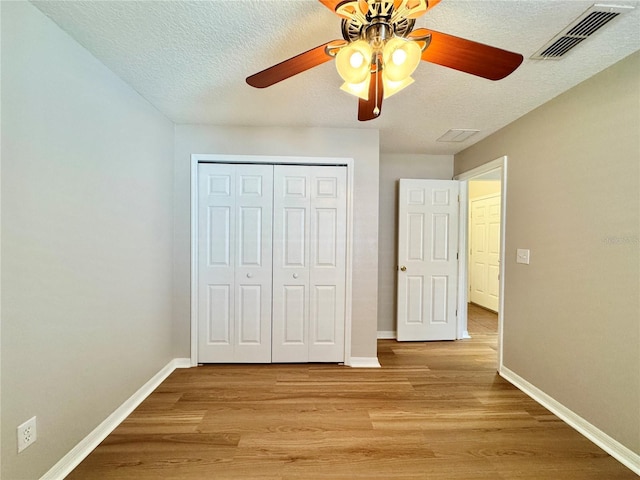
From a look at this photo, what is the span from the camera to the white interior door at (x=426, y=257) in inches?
126

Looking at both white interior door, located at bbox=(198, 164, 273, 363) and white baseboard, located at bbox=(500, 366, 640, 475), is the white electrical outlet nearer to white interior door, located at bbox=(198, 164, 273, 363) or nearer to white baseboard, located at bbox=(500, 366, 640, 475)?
white interior door, located at bbox=(198, 164, 273, 363)

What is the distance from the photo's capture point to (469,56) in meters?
1.02

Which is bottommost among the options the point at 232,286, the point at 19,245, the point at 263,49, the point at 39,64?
the point at 232,286

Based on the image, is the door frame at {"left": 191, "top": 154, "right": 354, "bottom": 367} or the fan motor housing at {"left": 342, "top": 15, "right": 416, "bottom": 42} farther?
the door frame at {"left": 191, "top": 154, "right": 354, "bottom": 367}

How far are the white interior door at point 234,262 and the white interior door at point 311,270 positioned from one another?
136 mm

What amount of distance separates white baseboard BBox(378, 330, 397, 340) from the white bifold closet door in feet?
3.03

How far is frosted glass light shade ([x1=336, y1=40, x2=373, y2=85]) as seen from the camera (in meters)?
1.00

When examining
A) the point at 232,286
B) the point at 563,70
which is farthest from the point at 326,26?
the point at 232,286

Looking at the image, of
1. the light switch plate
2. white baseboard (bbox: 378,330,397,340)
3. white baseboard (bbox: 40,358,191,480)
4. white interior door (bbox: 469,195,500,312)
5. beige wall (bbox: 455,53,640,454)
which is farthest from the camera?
white interior door (bbox: 469,195,500,312)

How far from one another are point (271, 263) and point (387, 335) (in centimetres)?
182

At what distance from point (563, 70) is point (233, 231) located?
272 centimetres

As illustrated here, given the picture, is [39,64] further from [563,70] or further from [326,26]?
[563,70]

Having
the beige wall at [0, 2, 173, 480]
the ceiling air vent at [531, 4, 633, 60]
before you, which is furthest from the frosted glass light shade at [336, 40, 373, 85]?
the beige wall at [0, 2, 173, 480]

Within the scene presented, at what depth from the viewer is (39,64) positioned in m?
1.25
